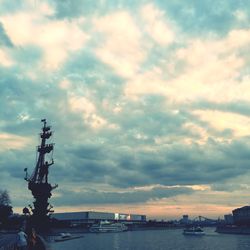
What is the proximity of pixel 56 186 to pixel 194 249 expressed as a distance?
53.6 meters

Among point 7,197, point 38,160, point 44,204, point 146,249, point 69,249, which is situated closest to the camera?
point 69,249

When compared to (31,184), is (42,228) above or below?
below

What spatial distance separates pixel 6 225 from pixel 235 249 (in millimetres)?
91174

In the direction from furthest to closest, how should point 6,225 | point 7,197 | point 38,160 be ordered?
point 7,197
point 6,225
point 38,160

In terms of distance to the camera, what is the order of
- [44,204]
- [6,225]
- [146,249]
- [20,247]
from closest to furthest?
[20,247] < [146,249] < [44,204] < [6,225]

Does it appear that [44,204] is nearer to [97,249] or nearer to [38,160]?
[38,160]

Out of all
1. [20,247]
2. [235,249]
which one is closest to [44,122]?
[235,249]


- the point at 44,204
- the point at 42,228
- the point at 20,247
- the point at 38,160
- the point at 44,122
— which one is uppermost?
the point at 44,122

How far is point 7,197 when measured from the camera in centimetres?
17388

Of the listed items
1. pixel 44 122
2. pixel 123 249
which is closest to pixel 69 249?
pixel 123 249

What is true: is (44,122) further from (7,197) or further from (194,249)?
(194,249)

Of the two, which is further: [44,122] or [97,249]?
[44,122]

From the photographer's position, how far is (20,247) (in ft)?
80.8

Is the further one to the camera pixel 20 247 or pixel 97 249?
pixel 97 249
